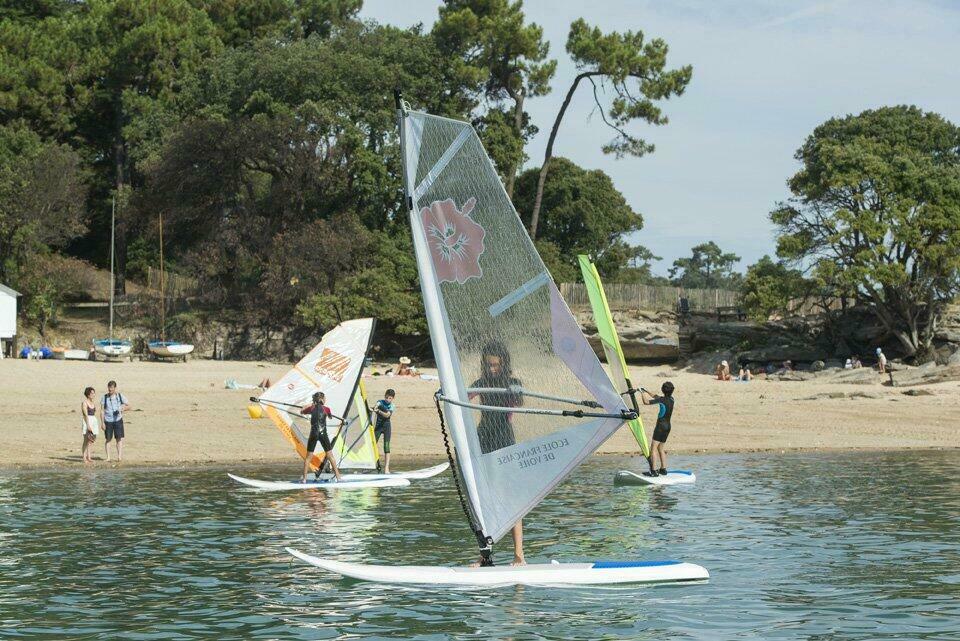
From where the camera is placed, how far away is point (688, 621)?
9742 mm

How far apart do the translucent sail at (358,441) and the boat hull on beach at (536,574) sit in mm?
9632

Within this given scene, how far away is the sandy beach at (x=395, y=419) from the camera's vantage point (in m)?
25.4

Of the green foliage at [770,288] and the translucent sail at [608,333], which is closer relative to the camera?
the translucent sail at [608,333]

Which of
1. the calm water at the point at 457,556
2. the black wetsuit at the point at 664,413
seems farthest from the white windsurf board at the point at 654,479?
the black wetsuit at the point at 664,413

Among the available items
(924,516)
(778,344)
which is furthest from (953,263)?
(924,516)

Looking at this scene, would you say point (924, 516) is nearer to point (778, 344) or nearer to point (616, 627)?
point (616, 627)

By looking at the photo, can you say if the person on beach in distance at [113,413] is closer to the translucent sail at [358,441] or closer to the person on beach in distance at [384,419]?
the translucent sail at [358,441]

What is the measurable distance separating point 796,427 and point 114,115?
4528cm

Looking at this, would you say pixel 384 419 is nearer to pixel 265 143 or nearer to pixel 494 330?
pixel 494 330

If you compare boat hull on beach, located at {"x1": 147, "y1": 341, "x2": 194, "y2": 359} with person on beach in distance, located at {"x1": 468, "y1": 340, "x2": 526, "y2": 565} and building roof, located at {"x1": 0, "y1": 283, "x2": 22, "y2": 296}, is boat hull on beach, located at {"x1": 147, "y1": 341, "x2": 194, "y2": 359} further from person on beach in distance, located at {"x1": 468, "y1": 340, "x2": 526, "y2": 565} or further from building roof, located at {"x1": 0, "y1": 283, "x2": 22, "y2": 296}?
person on beach in distance, located at {"x1": 468, "y1": 340, "x2": 526, "y2": 565}

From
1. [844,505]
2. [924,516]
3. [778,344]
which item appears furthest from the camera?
[778,344]

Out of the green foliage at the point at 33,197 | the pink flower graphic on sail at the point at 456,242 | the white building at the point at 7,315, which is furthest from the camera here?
the green foliage at the point at 33,197

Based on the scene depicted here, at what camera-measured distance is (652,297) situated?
54500mm

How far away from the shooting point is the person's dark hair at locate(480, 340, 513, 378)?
10.1 m
